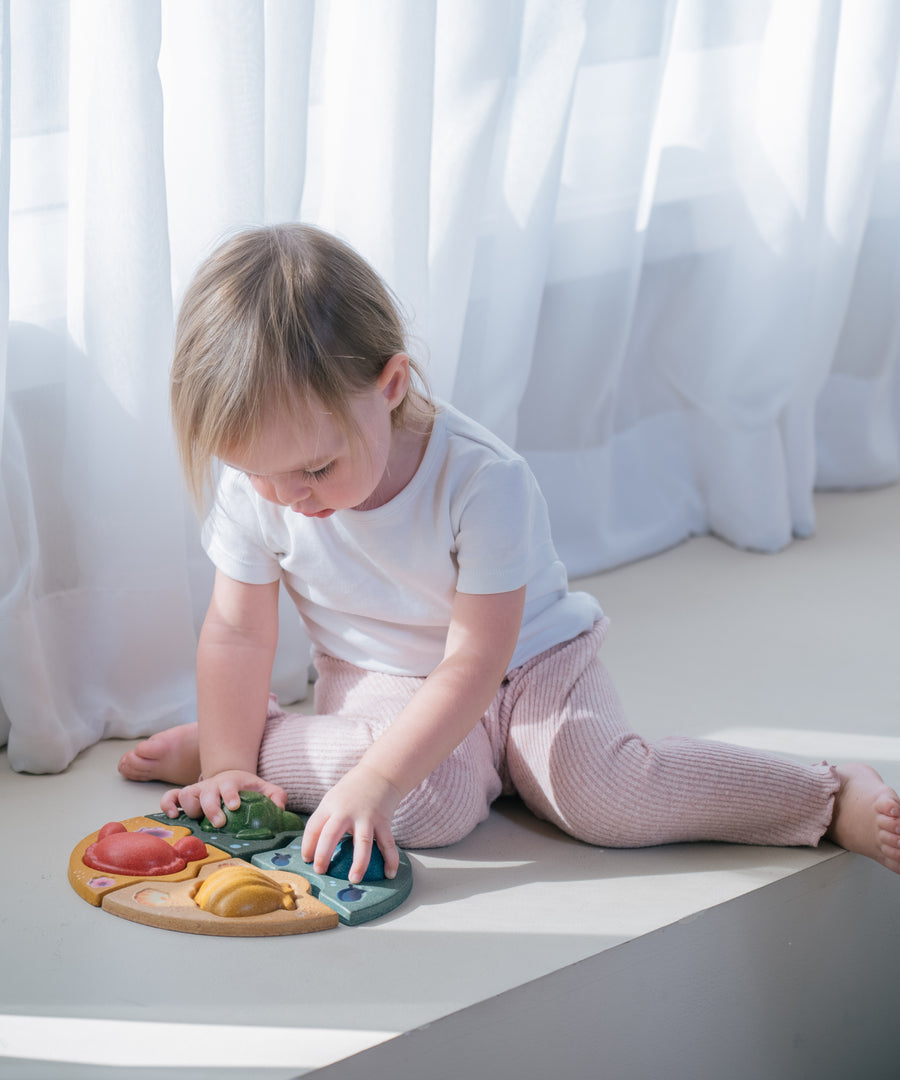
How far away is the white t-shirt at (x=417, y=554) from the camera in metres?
0.90

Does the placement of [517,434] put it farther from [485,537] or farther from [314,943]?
[314,943]

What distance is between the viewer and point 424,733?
0.86m

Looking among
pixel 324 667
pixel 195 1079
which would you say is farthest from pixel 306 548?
pixel 195 1079

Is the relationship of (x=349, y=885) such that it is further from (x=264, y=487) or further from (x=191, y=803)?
(x=264, y=487)

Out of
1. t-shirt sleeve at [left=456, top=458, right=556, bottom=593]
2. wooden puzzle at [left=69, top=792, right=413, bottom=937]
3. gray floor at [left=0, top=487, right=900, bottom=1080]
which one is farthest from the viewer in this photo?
t-shirt sleeve at [left=456, top=458, right=556, bottom=593]

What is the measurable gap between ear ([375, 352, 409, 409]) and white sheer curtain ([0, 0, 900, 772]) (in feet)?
0.84

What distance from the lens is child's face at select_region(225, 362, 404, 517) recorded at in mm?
771

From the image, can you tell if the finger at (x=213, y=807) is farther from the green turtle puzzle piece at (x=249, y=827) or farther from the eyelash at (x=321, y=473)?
the eyelash at (x=321, y=473)

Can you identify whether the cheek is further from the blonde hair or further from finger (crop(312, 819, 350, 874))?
finger (crop(312, 819, 350, 874))

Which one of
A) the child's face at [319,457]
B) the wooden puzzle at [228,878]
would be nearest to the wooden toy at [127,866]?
the wooden puzzle at [228,878]

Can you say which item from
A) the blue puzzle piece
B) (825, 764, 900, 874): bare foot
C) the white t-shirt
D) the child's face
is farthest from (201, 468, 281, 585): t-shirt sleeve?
(825, 764, 900, 874): bare foot

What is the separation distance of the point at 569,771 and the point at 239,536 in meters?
0.31

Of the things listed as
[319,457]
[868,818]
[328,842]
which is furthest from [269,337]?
[868,818]

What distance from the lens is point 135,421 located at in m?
1.00
